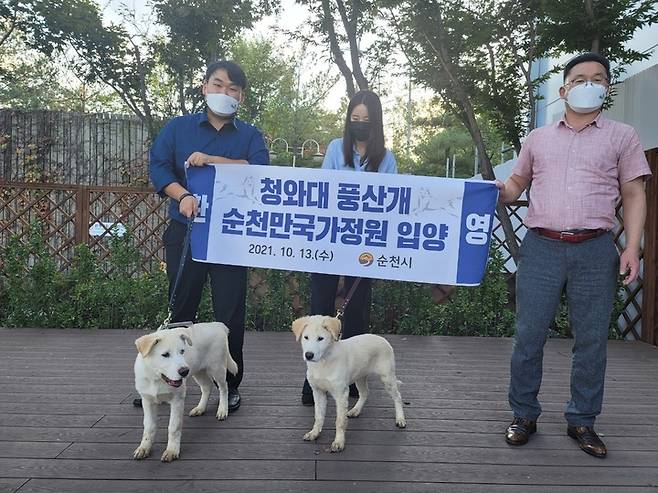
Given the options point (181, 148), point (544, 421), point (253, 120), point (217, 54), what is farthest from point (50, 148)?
point (544, 421)

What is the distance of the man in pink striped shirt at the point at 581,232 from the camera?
2.31 m

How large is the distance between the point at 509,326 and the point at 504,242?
1.12 metres

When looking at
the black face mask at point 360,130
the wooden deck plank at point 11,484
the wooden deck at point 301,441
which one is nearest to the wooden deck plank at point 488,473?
the wooden deck at point 301,441

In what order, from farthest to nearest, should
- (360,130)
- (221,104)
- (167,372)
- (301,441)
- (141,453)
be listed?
(360,130)
(221,104)
(301,441)
(141,453)
(167,372)

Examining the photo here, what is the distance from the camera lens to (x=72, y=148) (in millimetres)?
7770

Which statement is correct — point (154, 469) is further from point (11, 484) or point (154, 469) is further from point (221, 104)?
point (221, 104)

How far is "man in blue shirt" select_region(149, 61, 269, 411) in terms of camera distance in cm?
271

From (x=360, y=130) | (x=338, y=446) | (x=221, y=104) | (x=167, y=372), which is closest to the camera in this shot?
(x=167, y=372)

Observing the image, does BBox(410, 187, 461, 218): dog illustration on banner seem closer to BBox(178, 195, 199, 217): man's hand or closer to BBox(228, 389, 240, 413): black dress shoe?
BBox(178, 195, 199, 217): man's hand

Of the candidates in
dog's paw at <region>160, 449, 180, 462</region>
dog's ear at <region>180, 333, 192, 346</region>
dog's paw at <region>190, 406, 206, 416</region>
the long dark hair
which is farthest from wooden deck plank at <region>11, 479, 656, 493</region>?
the long dark hair

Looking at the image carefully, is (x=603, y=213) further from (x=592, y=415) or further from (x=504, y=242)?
(x=504, y=242)

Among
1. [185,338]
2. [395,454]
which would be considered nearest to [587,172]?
[395,454]

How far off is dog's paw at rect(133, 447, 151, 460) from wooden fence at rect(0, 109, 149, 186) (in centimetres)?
581

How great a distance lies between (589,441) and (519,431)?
273 mm
